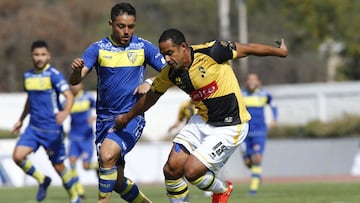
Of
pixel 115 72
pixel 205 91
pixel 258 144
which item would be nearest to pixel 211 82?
pixel 205 91

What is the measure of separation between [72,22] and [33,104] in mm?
36991

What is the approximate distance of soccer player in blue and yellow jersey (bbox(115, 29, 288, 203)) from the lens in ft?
37.0

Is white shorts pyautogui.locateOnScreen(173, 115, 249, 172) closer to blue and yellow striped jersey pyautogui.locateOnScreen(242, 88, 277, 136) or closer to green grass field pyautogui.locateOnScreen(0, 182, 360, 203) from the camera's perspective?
green grass field pyautogui.locateOnScreen(0, 182, 360, 203)

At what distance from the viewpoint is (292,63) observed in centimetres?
4991

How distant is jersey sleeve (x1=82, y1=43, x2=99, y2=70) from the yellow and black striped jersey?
3.26 ft

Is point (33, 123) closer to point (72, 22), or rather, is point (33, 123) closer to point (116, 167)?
point (116, 167)

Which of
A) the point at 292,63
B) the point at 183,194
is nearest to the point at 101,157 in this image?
the point at 183,194

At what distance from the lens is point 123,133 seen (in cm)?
1205

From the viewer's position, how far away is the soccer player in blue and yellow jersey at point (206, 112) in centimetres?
1127

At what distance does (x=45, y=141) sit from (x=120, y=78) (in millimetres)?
4563

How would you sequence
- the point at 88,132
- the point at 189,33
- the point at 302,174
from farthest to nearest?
the point at 189,33 → the point at 302,174 → the point at 88,132

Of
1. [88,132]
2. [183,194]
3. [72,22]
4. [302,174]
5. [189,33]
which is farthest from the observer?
[189,33]

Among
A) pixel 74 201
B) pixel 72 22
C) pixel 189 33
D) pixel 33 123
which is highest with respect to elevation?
pixel 33 123

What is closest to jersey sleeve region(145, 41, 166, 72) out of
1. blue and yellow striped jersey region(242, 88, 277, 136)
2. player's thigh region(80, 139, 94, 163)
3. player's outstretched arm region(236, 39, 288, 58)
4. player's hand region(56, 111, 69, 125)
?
player's outstretched arm region(236, 39, 288, 58)
